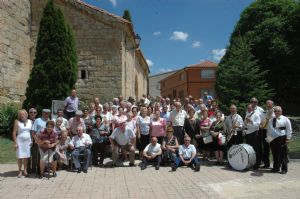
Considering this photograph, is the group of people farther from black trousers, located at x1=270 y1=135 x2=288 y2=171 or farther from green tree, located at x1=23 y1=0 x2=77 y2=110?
green tree, located at x1=23 y1=0 x2=77 y2=110

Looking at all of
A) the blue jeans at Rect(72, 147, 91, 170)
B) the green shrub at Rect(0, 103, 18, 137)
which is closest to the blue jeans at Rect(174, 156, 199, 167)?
the blue jeans at Rect(72, 147, 91, 170)

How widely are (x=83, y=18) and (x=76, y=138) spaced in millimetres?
8392

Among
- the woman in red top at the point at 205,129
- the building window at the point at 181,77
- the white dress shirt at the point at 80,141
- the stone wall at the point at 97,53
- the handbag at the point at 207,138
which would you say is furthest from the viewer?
the building window at the point at 181,77

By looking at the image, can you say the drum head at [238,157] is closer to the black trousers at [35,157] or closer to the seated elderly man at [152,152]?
the seated elderly man at [152,152]

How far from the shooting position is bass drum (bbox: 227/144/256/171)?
28.6 ft

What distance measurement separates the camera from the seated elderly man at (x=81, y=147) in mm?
8938

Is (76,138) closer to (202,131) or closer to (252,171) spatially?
(202,131)

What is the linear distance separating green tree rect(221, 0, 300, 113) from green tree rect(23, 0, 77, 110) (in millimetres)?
11761

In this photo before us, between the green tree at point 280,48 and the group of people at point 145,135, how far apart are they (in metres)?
12.4

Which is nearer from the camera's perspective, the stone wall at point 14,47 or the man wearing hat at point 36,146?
the man wearing hat at point 36,146

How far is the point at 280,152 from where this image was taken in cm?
873

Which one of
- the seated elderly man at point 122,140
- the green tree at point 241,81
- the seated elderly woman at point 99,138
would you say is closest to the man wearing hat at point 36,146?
the seated elderly woman at point 99,138

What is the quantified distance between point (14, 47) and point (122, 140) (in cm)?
790

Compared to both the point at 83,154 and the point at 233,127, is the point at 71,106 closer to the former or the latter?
the point at 83,154
